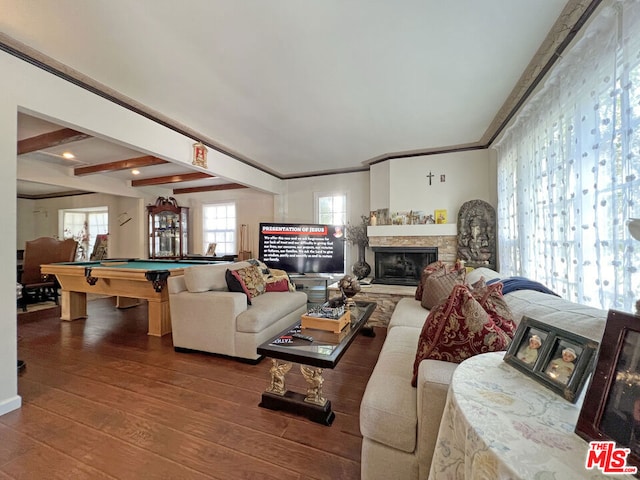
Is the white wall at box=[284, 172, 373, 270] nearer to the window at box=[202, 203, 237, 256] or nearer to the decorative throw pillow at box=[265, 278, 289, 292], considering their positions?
the window at box=[202, 203, 237, 256]

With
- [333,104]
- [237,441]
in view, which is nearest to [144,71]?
[333,104]

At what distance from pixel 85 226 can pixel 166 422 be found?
8250 millimetres

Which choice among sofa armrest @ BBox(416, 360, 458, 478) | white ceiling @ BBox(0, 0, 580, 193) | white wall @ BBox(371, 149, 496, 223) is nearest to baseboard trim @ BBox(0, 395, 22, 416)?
white ceiling @ BBox(0, 0, 580, 193)

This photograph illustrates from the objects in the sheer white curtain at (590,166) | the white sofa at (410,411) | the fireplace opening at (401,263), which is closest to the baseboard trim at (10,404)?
the white sofa at (410,411)

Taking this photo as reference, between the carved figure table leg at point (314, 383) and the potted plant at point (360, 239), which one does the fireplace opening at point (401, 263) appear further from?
the carved figure table leg at point (314, 383)

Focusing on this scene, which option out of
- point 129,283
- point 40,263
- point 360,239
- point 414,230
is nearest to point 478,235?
point 414,230

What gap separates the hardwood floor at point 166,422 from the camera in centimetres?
128

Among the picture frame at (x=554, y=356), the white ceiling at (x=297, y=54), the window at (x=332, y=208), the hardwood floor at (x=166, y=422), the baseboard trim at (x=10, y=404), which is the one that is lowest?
the hardwood floor at (x=166, y=422)

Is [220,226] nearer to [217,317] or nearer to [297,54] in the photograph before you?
[217,317]

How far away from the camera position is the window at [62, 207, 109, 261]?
710 centimetres

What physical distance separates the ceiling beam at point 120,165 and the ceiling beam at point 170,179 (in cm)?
85

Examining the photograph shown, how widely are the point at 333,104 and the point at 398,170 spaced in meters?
1.91

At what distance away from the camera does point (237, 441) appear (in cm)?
143

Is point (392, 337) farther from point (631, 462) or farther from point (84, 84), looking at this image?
point (84, 84)
